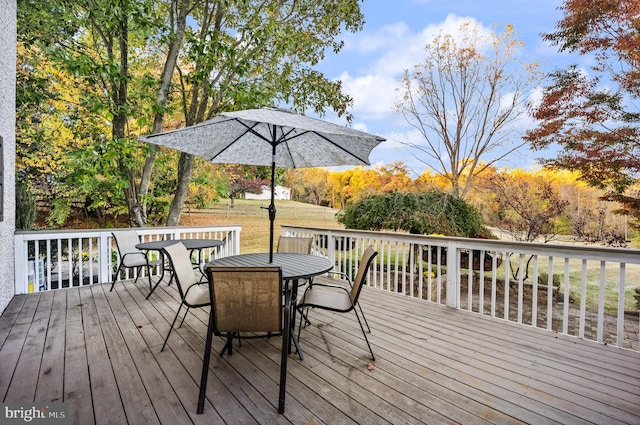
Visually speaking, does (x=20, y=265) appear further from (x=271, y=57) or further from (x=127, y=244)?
(x=271, y=57)

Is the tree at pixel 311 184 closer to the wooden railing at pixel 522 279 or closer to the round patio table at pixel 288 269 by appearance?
the wooden railing at pixel 522 279

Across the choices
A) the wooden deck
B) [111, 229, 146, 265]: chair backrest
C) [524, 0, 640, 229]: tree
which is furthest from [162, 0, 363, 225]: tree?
the wooden deck

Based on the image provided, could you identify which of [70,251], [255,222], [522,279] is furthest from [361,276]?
[255,222]

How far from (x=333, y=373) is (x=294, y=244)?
2137mm

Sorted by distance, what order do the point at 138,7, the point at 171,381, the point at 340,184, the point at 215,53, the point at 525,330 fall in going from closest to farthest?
1. the point at 171,381
2. the point at 525,330
3. the point at 138,7
4. the point at 215,53
5. the point at 340,184

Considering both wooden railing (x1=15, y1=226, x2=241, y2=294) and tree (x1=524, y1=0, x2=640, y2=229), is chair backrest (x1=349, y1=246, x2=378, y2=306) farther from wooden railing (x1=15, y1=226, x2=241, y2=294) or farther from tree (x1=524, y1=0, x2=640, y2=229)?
tree (x1=524, y1=0, x2=640, y2=229)

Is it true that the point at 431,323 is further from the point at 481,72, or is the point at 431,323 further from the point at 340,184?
the point at 340,184

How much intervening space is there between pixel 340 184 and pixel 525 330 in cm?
→ 1491

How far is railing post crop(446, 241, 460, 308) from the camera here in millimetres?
3777

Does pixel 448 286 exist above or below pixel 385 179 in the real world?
below

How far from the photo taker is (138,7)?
4.73 metres

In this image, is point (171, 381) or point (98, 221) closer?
point (171, 381)

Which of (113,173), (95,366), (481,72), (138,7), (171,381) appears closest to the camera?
(171,381)

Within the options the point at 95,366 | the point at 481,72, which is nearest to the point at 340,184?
the point at 481,72
